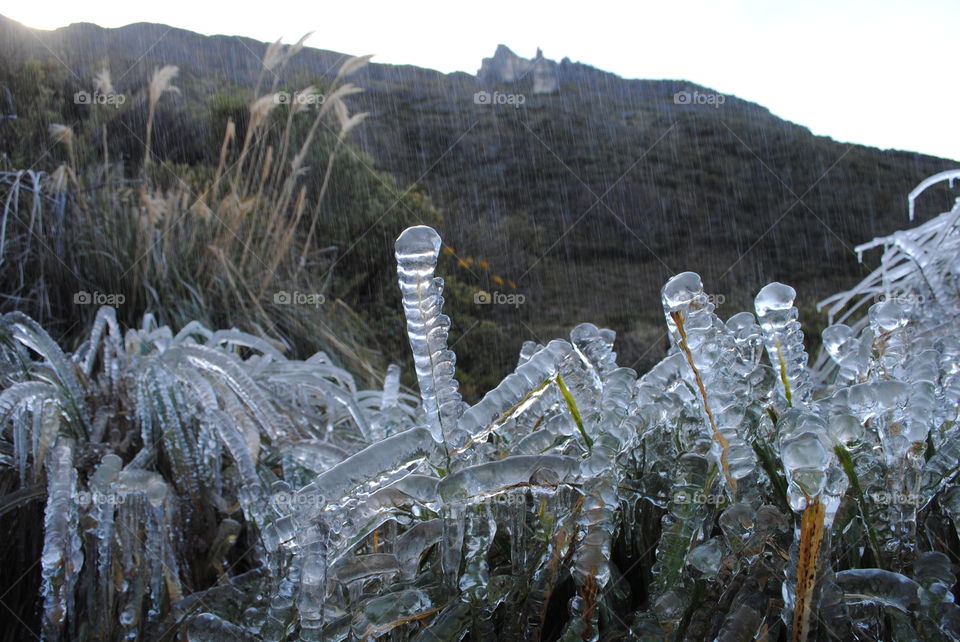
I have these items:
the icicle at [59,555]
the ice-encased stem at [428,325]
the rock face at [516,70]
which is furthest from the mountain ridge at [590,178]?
the ice-encased stem at [428,325]

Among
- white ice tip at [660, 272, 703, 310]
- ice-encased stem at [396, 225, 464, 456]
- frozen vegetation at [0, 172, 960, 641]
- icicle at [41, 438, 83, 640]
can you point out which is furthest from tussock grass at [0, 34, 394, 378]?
white ice tip at [660, 272, 703, 310]

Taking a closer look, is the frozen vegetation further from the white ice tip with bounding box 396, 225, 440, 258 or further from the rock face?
the rock face

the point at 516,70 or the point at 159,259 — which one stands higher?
the point at 516,70

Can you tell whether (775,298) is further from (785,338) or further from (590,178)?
(590,178)

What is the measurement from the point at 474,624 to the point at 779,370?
1.14 feet

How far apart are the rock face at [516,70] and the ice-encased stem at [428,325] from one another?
43.6 ft

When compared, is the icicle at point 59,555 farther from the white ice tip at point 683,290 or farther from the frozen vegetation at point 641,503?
the white ice tip at point 683,290

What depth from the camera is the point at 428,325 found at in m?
0.59

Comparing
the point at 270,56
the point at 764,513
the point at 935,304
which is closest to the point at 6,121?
the point at 270,56

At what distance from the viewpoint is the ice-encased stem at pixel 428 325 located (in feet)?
1.84

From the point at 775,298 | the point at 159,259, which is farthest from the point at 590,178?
the point at 775,298

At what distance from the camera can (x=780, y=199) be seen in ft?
35.7

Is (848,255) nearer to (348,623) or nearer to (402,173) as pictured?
(402,173)

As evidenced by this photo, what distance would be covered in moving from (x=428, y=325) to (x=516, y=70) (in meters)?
14.3
